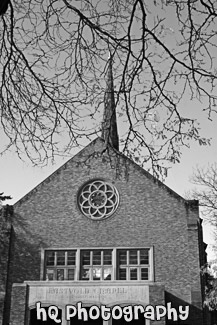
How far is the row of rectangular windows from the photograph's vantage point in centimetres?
2394

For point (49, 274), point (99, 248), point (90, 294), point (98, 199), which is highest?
point (98, 199)

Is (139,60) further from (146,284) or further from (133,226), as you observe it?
(133,226)

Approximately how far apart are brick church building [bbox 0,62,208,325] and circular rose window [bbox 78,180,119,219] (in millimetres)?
56

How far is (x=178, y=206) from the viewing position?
2522 cm

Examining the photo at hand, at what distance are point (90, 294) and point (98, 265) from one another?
2387 mm

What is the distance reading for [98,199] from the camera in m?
26.1

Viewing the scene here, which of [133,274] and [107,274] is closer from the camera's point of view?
[133,274]

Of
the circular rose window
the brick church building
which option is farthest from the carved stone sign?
the circular rose window

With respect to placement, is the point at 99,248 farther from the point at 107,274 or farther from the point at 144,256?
the point at 144,256

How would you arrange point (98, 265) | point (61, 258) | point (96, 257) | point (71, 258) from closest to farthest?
point (98, 265), point (96, 257), point (71, 258), point (61, 258)

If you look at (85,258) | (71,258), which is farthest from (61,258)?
(85,258)

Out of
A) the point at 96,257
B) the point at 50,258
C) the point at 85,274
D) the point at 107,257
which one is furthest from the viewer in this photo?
the point at 50,258

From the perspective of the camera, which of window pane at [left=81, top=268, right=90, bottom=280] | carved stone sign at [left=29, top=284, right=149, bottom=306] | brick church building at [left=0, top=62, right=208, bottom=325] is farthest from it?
window pane at [left=81, top=268, right=90, bottom=280]

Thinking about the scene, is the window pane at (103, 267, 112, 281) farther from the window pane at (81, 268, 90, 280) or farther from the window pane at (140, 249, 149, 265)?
the window pane at (140, 249, 149, 265)
